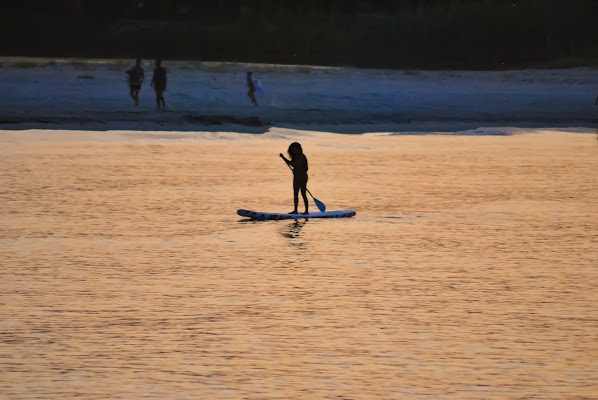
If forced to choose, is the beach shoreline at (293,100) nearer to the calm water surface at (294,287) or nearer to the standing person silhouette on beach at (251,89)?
the standing person silhouette on beach at (251,89)

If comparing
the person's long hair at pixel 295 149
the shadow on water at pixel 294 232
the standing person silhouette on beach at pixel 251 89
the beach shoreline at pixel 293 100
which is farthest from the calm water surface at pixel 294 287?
the standing person silhouette on beach at pixel 251 89

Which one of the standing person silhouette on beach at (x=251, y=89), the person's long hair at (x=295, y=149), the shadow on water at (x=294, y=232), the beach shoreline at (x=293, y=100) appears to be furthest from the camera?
the standing person silhouette on beach at (x=251, y=89)

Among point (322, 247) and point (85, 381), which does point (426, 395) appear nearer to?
point (85, 381)

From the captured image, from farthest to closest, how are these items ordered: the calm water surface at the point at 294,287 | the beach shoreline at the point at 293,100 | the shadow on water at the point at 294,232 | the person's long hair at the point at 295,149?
the beach shoreline at the point at 293,100, the person's long hair at the point at 295,149, the shadow on water at the point at 294,232, the calm water surface at the point at 294,287

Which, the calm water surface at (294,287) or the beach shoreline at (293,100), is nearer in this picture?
the calm water surface at (294,287)

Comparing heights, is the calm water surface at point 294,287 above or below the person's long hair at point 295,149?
below

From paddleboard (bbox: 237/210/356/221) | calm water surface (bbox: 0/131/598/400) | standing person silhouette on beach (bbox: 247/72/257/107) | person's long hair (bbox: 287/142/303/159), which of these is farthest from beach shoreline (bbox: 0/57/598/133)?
person's long hair (bbox: 287/142/303/159)

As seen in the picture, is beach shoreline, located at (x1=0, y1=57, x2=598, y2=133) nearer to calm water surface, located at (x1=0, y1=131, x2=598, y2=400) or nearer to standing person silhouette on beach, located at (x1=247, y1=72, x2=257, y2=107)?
standing person silhouette on beach, located at (x1=247, y1=72, x2=257, y2=107)

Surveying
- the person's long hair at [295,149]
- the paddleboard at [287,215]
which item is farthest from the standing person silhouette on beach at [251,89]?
the person's long hair at [295,149]

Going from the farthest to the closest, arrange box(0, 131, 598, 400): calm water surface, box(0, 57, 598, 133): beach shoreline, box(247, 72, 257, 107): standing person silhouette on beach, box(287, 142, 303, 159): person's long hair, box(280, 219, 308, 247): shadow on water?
box(247, 72, 257, 107): standing person silhouette on beach → box(0, 57, 598, 133): beach shoreline → box(287, 142, 303, 159): person's long hair → box(280, 219, 308, 247): shadow on water → box(0, 131, 598, 400): calm water surface

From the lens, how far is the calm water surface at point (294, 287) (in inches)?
344

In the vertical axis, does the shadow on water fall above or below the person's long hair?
below

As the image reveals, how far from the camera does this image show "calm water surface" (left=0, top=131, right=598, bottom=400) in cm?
874

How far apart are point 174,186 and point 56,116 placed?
18.7m
